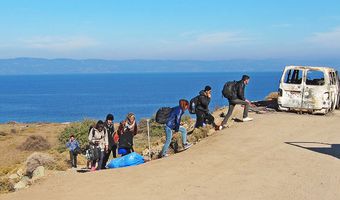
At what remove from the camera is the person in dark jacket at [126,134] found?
14742 millimetres

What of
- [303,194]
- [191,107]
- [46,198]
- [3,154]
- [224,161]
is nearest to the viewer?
[303,194]

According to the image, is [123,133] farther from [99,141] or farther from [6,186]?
[6,186]

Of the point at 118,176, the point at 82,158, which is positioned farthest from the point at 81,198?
the point at 82,158

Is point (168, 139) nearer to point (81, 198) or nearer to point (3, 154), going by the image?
point (81, 198)

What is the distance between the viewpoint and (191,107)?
16.1m

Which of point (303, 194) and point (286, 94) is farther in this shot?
point (286, 94)

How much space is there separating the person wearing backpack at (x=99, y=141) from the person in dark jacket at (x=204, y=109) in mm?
3199

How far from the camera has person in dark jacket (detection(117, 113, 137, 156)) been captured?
1474 cm

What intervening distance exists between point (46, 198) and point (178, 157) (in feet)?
12.9

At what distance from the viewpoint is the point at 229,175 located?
11461 mm

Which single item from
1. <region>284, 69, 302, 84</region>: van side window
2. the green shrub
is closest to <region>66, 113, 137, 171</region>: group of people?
<region>284, 69, 302, 84</region>: van side window

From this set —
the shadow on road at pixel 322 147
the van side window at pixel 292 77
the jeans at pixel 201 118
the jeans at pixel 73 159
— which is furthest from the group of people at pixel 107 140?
the van side window at pixel 292 77

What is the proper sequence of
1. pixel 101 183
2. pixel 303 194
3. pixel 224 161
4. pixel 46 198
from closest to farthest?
pixel 303 194 → pixel 46 198 → pixel 101 183 → pixel 224 161

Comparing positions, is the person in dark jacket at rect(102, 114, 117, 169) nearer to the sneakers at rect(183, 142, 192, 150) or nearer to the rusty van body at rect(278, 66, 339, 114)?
the sneakers at rect(183, 142, 192, 150)
